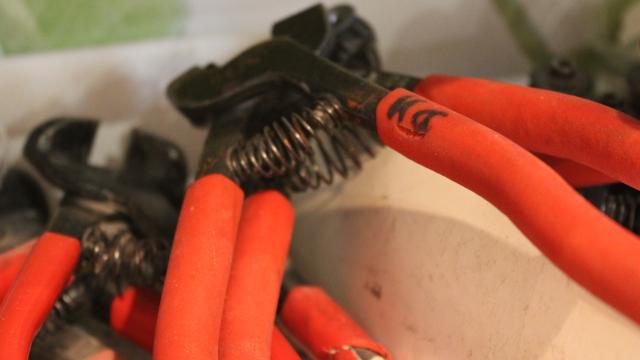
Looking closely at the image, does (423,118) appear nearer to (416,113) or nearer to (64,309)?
(416,113)

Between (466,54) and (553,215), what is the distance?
1.32 ft

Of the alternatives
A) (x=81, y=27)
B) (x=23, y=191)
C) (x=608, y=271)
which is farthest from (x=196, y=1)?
(x=608, y=271)

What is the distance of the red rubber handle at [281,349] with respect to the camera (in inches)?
13.8

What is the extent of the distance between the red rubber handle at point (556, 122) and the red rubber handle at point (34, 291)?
0.80 ft

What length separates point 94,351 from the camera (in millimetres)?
397

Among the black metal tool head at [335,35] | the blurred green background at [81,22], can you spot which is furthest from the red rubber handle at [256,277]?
the blurred green background at [81,22]

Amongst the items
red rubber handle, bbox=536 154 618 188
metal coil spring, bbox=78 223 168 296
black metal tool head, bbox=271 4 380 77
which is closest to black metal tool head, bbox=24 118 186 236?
metal coil spring, bbox=78 223 168 296

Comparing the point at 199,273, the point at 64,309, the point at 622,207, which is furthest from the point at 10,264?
the point at 622,207

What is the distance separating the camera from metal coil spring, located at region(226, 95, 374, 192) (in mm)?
350

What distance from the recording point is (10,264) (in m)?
0.38

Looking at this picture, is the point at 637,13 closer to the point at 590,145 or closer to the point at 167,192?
the point at 590,145

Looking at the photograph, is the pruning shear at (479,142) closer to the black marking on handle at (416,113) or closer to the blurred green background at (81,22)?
the black marking on handle at (416,113)

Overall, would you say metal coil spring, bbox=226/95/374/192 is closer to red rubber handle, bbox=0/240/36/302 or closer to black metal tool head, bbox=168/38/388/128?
black metal tool head, bbox=168/38/388/128

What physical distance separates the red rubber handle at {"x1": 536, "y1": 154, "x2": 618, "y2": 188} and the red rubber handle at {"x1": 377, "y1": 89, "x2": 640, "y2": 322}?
0.24 ft
